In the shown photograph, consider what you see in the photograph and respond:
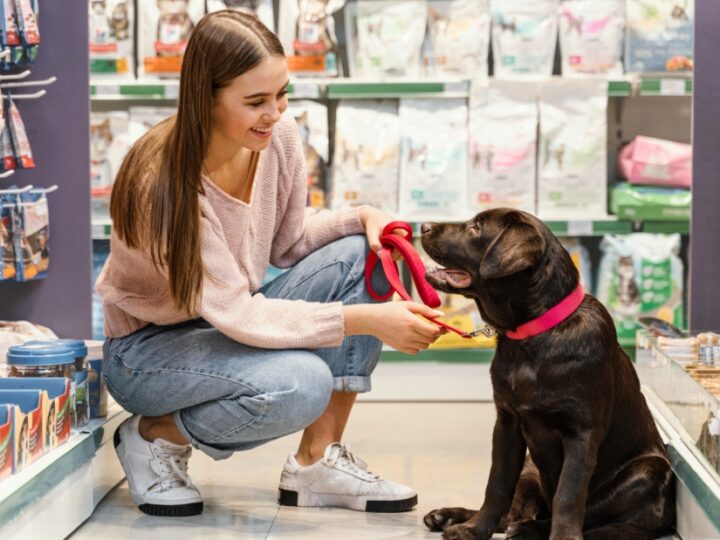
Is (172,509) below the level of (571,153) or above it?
below

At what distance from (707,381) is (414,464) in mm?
872

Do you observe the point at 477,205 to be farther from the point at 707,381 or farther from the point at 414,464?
the point at 707,381

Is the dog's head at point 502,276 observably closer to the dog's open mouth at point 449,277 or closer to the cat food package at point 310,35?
the dog's open mouth at point 449,277

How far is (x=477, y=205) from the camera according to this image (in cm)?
420

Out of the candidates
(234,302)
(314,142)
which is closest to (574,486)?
(234,302)

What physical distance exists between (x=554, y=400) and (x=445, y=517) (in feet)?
1.40

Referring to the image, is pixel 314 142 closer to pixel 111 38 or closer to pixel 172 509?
pixel 111 38

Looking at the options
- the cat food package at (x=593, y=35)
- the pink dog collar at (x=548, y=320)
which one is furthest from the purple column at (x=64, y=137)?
the cat food package at (x=593, y=35)

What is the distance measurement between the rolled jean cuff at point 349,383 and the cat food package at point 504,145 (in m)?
1.76

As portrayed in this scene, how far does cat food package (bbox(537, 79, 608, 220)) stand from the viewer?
416 cm

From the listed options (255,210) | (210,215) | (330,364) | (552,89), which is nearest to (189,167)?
(210,215)

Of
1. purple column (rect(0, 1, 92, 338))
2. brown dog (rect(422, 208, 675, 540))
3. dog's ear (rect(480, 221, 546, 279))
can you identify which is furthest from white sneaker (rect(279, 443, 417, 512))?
purple column (rect(0, 1, 92, 338))

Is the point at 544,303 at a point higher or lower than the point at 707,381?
higher

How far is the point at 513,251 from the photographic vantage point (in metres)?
2.09
